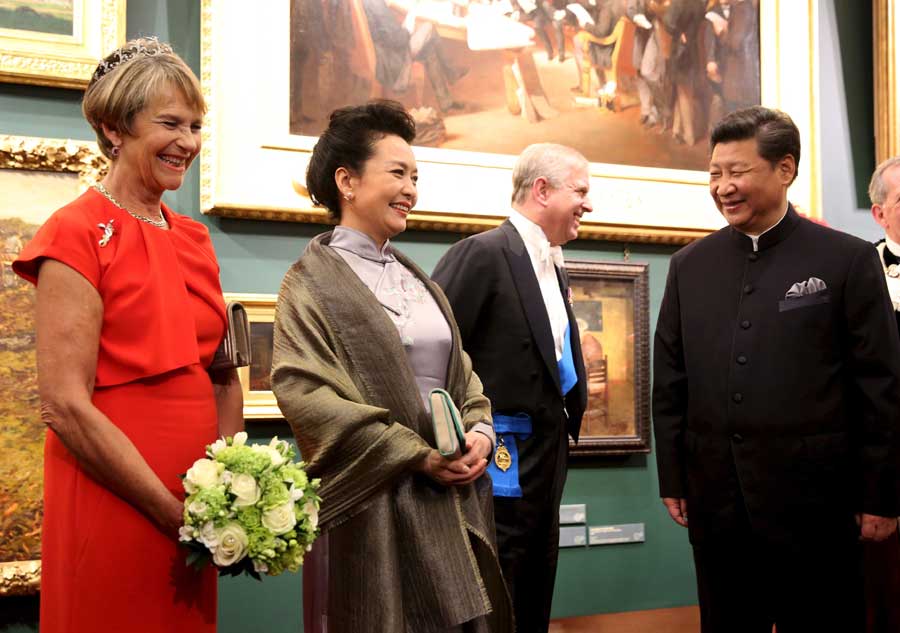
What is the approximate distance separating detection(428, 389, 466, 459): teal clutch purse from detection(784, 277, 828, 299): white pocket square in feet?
4.81

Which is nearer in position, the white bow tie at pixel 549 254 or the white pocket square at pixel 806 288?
the white pocket square at pixel 806 288

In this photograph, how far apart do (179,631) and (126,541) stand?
0.90 ft

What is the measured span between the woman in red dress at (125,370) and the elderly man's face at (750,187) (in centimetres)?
196

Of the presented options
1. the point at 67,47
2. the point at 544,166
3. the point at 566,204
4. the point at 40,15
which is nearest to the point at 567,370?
the point at 566,204

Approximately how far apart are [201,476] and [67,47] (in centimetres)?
251

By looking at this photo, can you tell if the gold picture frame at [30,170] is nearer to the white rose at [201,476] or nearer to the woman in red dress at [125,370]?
the woman in red dress at [125,370]

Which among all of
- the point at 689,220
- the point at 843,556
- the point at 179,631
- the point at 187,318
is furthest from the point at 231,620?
the point at 689,220

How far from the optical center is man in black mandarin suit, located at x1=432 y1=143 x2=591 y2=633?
3.63 m

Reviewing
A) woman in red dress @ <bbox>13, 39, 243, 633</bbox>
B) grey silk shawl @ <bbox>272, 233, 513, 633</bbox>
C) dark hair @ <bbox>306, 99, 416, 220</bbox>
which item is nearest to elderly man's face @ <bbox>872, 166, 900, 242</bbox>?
dark hair @ <bbox>306, 99, 416, 220</bbox>

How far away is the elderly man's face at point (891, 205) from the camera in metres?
4.31

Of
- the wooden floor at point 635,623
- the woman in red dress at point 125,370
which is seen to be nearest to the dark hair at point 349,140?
the woman in red dress at point 125,370

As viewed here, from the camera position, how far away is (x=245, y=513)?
84.4 inches

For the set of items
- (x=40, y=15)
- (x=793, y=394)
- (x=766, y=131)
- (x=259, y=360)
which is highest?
(x=40, y=15)

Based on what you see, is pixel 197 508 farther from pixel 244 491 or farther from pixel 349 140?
pixel 349 140
